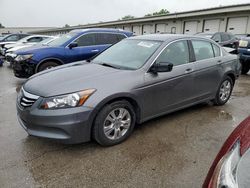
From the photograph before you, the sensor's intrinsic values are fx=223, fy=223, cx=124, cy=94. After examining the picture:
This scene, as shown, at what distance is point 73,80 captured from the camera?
122 inches

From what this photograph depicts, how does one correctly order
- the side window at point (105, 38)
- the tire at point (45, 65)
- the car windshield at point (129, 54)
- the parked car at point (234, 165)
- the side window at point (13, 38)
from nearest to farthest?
the parked car at point (234, 165) → the car windshield at point (129, 54) → the tire at point (45, 65) → the side window at point (105, 38) → the side window at point (13, 38)

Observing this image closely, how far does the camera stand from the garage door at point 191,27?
69.5 feet

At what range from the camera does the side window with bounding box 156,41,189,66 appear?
3.73 metres

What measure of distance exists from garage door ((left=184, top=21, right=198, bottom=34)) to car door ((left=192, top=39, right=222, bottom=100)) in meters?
17.8

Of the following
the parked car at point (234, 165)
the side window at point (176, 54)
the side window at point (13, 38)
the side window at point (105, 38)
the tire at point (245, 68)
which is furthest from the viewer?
the side window at point (13, 38)

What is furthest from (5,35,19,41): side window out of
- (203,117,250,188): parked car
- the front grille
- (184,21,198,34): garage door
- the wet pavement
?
(203,117,250,188): parked car

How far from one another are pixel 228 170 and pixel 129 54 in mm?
2838

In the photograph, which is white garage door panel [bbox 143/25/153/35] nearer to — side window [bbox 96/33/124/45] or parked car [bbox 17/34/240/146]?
side window [bbox 96/33/124/45]

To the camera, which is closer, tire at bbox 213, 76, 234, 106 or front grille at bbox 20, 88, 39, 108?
front grille at bbox 20, 88, 39, 108

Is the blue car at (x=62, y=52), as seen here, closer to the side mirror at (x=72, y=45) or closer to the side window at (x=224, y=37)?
the side mirror at (x=72, y=45)

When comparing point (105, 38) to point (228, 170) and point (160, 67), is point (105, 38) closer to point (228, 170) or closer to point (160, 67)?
point (160, 67)

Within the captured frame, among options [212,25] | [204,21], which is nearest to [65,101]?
[212,25]

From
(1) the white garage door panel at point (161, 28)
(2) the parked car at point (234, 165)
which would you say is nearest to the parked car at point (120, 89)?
(2) the parked car at point (234, 165)

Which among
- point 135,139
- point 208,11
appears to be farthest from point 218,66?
point 208,11
